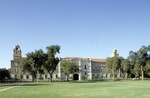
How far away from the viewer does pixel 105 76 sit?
185 metres

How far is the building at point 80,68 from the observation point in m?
169

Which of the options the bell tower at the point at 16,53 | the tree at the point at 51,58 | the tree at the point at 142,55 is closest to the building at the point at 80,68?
the bell tower at the point at 16,53

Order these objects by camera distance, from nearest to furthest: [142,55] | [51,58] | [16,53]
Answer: [51,58]
[142,55]
[16,53]

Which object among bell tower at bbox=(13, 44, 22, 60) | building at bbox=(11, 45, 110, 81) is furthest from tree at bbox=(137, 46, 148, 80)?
bell tower at bbox=(13, 44, 22, 60)

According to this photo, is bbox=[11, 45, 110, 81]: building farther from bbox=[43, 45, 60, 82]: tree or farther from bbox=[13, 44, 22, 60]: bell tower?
bbox=[43, 45, 60, 82]: tree

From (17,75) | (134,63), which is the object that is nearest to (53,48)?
(134,63)

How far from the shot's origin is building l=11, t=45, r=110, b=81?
6649 inches

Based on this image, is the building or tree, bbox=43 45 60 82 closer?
tree, bbox=43 45 60 82

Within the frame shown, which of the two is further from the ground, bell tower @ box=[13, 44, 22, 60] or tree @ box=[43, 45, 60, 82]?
bell tower @ box=[13, 44, 22, 60]

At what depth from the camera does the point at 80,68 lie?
576 ft

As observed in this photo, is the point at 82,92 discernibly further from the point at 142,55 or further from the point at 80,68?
the point at 80,68

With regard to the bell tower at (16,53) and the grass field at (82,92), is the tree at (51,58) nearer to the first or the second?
the grass field at (82,92)

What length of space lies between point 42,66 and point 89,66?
7298 centimetres

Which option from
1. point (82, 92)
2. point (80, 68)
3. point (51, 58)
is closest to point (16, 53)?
point (80, 68)
